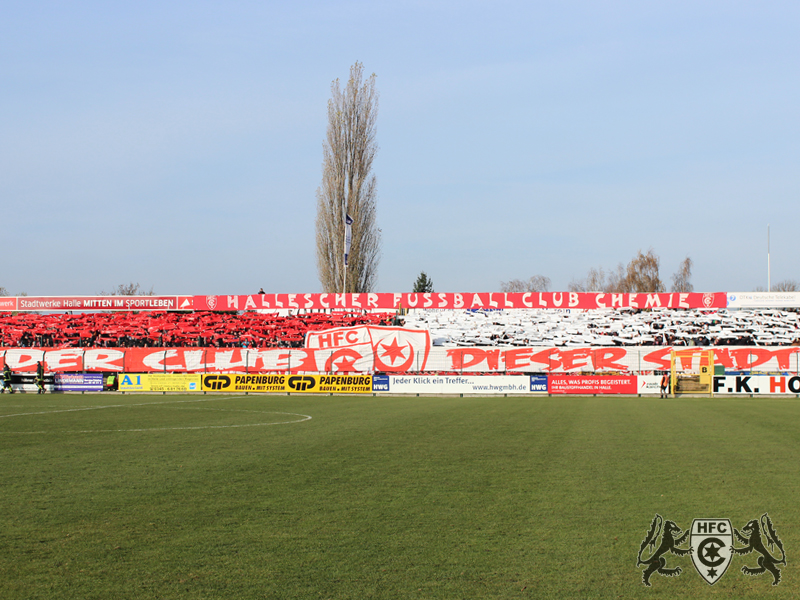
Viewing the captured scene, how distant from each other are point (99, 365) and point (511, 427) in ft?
98.2

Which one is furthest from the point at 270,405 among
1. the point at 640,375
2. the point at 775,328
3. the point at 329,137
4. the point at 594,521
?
the point at 775,328

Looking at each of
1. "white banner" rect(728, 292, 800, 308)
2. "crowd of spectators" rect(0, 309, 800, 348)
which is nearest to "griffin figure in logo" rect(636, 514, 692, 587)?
"crowd of spectators" rect(0, 309, 800, 348)

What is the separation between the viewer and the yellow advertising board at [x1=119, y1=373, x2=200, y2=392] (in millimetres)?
38406

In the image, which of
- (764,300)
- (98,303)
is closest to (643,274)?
(764,300)

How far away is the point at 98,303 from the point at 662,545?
205ft

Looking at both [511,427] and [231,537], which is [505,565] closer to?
[231,537]

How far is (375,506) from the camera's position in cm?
977

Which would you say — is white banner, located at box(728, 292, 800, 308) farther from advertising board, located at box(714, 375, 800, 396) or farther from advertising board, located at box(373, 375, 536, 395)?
advertising board, located at box(373, 375, 536, 395)

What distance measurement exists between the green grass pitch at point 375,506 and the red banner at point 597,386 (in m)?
15.3

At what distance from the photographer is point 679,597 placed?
6512 mm

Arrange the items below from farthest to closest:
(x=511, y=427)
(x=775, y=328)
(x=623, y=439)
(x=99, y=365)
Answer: (x=775, y=328), (x=99, y=365), (x=511, y=427), (x=623, y=439)

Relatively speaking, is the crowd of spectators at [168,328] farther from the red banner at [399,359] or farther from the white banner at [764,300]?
the white banner at [764,300]

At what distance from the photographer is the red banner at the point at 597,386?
3597cm

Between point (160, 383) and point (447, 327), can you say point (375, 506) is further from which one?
point (447, 327)
